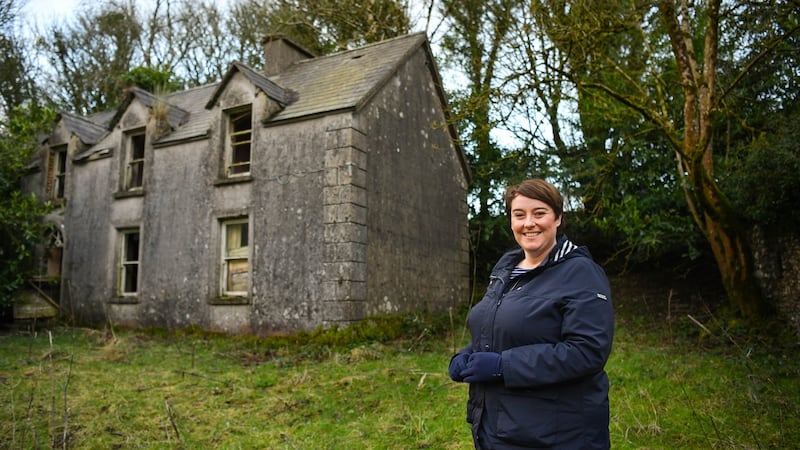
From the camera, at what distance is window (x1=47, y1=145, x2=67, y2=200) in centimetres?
1589

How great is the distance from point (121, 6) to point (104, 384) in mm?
22147

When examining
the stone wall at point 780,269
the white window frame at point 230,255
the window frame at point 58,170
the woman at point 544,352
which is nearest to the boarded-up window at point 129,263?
the white window frame at point 230,255

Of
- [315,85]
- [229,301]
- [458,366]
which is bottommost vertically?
[458,366]

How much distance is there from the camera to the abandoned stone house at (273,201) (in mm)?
Answer: 10562

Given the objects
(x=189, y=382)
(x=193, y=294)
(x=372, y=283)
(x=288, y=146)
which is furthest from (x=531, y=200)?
(x=193, y=294)

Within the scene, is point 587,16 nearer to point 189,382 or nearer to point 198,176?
point 189,382

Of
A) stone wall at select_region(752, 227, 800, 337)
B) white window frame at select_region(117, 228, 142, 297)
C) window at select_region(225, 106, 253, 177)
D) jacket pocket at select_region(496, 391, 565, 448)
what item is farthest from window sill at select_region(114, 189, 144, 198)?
stone wall at select_region(752, 227, 800, 337)

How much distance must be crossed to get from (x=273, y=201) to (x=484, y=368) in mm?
9334

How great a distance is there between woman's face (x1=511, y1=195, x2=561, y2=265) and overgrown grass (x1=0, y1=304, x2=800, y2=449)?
9.63ft

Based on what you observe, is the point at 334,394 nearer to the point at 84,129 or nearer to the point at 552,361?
the point at 552,361

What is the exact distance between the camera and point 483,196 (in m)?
16.2

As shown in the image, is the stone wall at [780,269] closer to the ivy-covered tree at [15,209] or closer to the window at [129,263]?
the window at [129,263]

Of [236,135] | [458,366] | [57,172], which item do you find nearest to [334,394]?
[458,366]

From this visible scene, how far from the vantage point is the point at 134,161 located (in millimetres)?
13938
